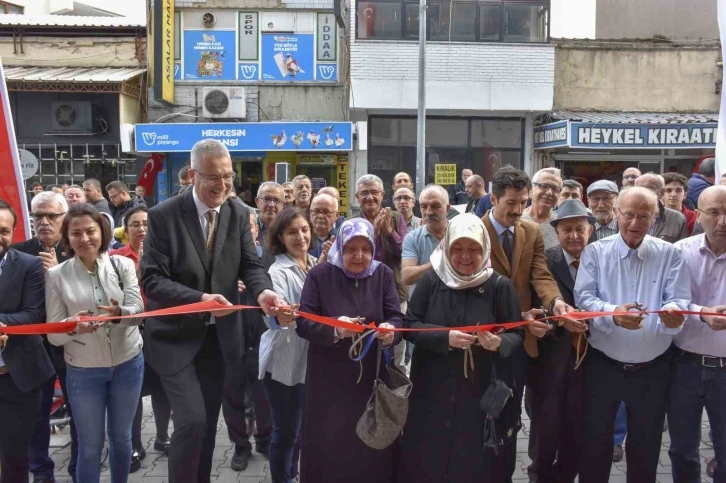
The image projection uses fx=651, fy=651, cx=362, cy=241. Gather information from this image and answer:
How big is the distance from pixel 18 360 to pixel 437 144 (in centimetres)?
1429

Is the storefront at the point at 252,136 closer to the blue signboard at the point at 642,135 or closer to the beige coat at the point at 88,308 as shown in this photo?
the blue signboard at the point at 642,135

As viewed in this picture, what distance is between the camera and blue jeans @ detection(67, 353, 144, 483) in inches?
161

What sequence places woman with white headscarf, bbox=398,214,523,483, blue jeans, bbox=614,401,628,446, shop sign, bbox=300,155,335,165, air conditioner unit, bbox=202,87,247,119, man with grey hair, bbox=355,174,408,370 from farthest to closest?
shop sign, bbox=300,155,335,165 < air conditioner unit, bbox=202,87,247,119 < man with grey hair, bbox=355,174,408,370 < blue jeans, bbox=614,401,628,446 < woman with white headscarf, bbox=398,214,523,483

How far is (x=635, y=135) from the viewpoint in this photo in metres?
15.6

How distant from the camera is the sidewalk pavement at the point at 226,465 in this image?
507 cm

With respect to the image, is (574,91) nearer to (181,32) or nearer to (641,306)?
(181,32)

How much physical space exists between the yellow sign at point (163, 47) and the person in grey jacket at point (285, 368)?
12810 mm

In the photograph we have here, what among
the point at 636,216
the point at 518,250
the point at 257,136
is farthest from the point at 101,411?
the point at 257,136

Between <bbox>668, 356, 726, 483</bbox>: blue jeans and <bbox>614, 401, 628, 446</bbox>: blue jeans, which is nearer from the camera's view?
<bbox>668, 356, 726, 483</bbox>: blue jeans

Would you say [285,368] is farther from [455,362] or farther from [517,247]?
[517,247]

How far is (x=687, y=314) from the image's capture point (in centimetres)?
382

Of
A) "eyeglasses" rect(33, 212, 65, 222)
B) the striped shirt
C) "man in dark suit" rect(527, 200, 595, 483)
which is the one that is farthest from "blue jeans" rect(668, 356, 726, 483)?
"eyeglasses" rect(33, 212, 65, 222)

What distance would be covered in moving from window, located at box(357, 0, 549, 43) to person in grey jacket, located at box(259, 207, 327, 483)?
12.7 metres

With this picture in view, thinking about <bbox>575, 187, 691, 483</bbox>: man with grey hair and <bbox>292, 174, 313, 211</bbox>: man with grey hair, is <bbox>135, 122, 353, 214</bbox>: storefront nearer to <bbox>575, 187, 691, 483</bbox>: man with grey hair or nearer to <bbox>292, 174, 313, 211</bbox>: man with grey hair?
<bbox>292, 174, 313, 211</bbox>: man with grey hair
